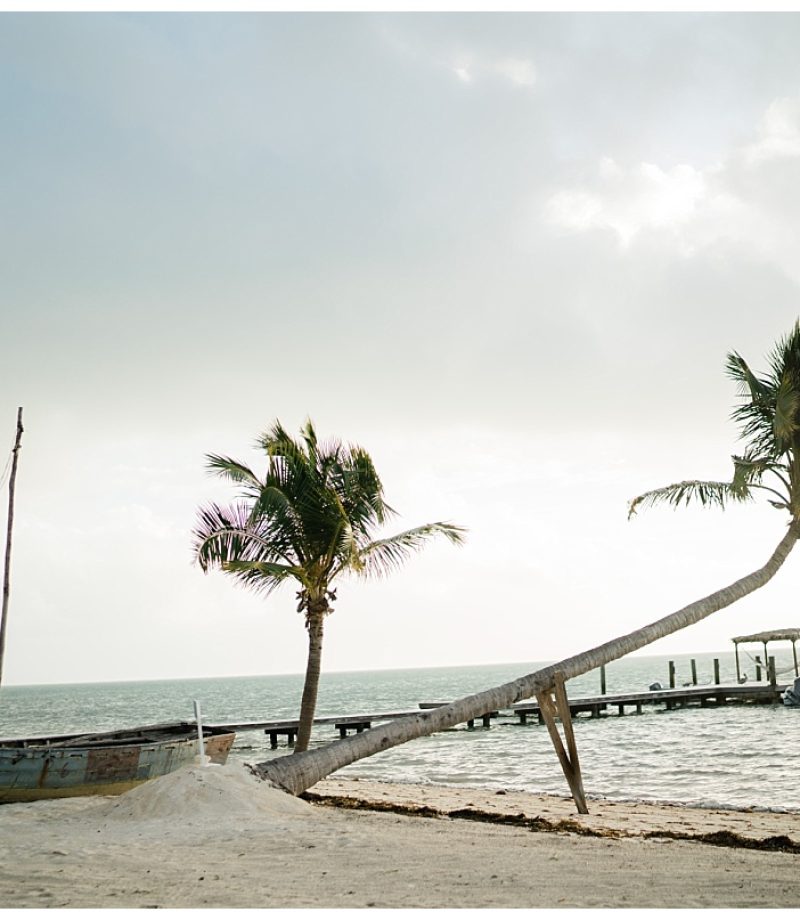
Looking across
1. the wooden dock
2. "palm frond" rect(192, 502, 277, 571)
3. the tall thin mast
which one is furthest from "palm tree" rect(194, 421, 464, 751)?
the wooden dock

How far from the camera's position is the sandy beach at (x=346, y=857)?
6.11 meters

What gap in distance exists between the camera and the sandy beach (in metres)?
6.11

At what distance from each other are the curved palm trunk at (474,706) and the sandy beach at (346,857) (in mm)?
613

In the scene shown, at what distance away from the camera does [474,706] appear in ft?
39.3

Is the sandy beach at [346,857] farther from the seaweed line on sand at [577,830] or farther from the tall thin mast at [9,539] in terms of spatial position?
the tall thin mast at [9,539]

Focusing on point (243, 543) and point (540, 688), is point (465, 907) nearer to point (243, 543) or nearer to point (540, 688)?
point (540, 688)

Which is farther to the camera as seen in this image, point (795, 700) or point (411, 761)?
point (795, 700)

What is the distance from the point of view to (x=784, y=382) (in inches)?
518

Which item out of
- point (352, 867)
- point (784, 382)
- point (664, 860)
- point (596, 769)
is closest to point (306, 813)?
point (352, 867)

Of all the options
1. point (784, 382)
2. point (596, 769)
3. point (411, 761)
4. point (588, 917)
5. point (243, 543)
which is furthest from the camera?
point (411, 761)

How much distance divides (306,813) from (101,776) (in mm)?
4979

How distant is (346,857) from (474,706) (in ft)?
15.4

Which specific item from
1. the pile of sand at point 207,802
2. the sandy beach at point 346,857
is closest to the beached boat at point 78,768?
the sandy beach at point 346,857

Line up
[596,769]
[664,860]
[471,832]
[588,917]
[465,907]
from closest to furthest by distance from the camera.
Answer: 1. [588,917]
2. [465,907]
3. [664,860]
4. [471,832]
5. [596,769]
